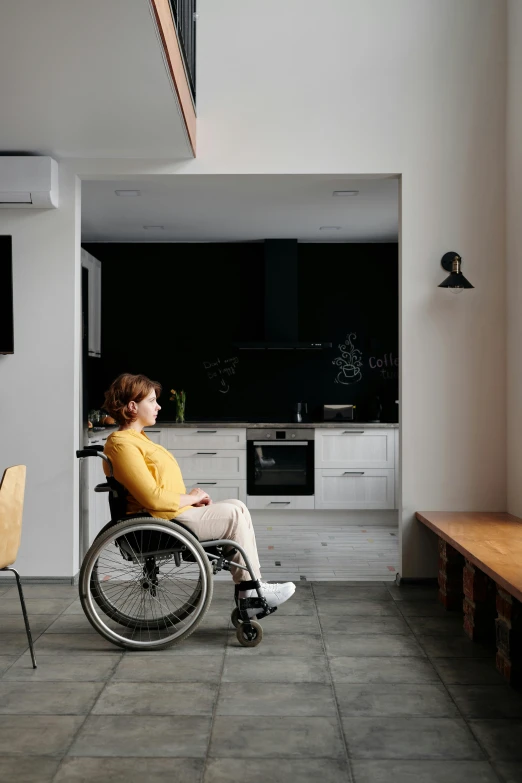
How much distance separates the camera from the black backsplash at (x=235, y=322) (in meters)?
7.19

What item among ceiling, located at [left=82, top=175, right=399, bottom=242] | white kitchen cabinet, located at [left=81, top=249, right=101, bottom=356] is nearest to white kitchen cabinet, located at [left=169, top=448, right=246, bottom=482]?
white kitchen cabinet, located at [left=81, top=249, right=101, bottom=356]

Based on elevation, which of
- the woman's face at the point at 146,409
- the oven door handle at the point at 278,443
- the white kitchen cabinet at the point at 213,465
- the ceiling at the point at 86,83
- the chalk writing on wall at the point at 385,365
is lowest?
the white kitchen cabinet at the point at 213,465

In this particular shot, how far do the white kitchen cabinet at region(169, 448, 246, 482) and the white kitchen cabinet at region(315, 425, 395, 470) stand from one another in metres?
0.69

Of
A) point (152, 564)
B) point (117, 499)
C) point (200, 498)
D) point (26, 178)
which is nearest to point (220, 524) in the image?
point (200, 498)

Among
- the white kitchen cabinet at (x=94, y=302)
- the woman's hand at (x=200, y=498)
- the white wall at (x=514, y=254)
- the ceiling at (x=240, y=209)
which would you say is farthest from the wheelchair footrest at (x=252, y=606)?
the white kitchen cabinet at (x=94, y=302)

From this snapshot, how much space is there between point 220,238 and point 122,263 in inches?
38.0

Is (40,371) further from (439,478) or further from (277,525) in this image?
(277,525)

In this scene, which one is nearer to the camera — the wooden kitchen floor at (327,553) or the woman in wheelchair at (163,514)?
the woman in wheelchair at (163,514)

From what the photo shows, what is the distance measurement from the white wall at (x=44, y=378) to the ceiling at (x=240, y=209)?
0.65 meters

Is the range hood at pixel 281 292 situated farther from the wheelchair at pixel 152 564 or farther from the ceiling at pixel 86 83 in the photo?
the wheelchair at pixel 152 564

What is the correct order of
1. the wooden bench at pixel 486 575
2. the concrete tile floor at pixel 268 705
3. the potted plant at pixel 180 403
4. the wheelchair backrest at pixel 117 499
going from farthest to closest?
the potted plant at pixel 180 403 → the wheelchair backrest at pixel 117 499 → the wooden bench at pixel 486 575 → the concrete tile floor at pixel 268 705

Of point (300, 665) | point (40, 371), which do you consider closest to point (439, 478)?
point (300, 665)

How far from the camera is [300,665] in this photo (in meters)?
2.98

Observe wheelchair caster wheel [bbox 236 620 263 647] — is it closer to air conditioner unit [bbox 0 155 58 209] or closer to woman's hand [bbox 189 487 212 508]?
woman's hand [bbox 189 487 212 508]
